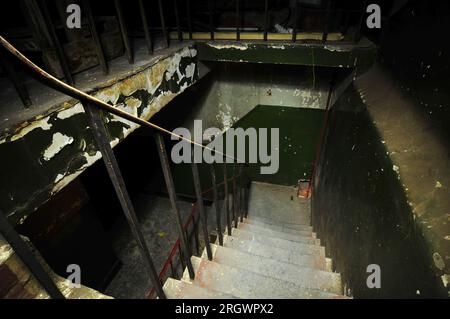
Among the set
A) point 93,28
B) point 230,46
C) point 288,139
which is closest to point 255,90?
point 230,46

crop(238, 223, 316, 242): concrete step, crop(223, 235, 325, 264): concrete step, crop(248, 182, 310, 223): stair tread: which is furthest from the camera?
crop(248, 182, 310, 223): stair tread

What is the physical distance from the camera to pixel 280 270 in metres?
2.44

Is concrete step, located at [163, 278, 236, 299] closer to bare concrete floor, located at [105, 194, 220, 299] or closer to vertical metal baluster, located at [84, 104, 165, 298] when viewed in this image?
vertical metal baluster, located at [84, 104, 165, 298]

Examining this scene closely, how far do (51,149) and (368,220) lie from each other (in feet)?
7.13

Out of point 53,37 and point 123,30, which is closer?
point 53,37

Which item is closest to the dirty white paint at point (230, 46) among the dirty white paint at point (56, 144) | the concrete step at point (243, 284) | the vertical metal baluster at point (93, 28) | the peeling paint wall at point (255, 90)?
the peeling paint wall at point (255, 90)

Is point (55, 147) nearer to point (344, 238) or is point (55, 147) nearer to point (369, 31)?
point (344, 238)

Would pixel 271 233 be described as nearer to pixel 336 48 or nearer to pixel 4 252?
pixel 336 48

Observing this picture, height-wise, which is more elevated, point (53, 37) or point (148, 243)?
point (53, 37)

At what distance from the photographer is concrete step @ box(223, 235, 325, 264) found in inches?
112

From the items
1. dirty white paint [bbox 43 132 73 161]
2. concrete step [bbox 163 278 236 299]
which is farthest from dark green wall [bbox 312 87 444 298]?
dirty white paint [bbox 43 132 73 161]

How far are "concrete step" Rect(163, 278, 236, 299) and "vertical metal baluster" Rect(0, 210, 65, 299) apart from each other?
3.23 feet
